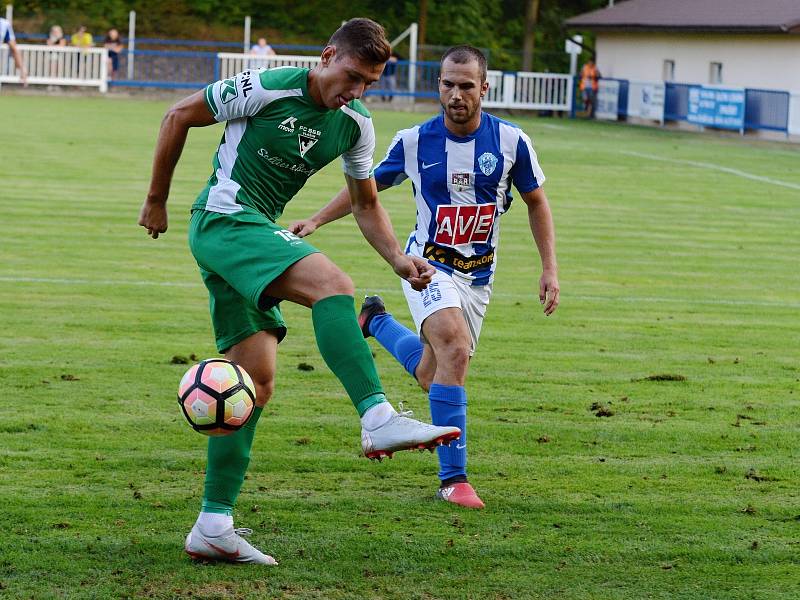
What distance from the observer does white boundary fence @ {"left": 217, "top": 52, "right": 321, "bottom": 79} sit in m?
45.2

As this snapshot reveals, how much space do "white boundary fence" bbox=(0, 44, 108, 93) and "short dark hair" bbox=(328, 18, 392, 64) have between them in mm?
41564

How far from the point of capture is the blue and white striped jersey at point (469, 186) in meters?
6.75

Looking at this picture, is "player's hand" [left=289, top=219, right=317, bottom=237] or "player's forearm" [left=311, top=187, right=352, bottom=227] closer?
"player's hand" [left=289, top=219, right=317, bottom=237]

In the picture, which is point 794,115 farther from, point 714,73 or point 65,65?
point 65,65

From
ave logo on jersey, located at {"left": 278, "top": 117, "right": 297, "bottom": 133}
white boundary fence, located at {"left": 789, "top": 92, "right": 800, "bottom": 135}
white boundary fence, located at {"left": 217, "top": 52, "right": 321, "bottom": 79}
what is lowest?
ave logo on jersey, located at {"left": 278, "top": 117, "right": 297, "bottom": 133}

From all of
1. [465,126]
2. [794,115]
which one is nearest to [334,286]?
[465,126]

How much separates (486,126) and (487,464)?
1.63 m

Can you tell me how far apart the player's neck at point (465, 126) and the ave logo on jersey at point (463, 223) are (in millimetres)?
350

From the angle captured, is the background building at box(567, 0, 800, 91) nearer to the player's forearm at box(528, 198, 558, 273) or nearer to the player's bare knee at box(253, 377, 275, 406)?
the player's forearm at box(528, 198, 558, 273)

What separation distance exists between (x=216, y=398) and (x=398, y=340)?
2.60m

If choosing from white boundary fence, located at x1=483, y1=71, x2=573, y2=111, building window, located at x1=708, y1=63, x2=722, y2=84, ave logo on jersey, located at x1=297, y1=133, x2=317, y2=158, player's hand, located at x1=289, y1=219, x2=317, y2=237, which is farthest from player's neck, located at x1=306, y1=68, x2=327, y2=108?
white boundary fence, located at x1=483, y1=71, x2=573, y2=111

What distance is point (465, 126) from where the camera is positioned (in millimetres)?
6738

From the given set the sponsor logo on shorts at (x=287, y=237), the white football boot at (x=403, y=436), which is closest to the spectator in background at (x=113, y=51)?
the sponsor logo on shorts at (x=287, y=237)

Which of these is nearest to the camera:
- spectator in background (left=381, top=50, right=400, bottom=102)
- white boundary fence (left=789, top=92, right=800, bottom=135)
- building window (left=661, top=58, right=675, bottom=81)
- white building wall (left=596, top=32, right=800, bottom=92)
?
white boundary fence (left=789, top=92, right=800, bottom=135)
